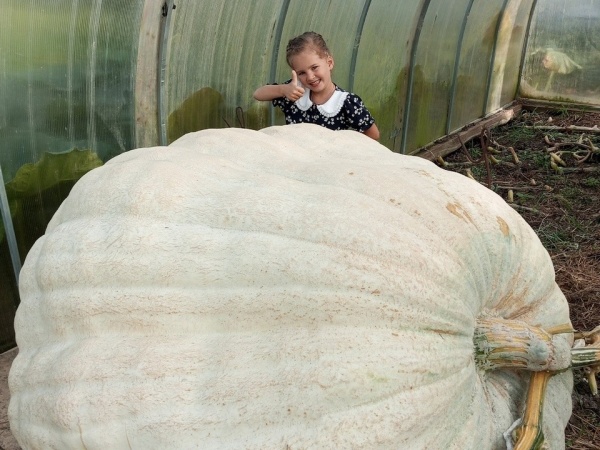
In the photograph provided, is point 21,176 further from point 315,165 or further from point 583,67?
point 583,67

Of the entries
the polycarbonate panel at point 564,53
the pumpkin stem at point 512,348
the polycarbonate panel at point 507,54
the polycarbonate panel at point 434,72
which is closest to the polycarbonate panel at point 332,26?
the polycarbonate panel at point 434,72

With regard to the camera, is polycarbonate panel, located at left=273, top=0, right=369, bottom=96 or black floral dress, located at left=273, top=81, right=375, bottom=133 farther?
polycarbonate panel, located at left=273, top=0, right=369, bottom=96

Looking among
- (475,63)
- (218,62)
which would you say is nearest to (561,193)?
(475,63)

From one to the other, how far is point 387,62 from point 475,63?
2.20 m

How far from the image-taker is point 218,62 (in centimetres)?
419

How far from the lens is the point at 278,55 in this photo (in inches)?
183

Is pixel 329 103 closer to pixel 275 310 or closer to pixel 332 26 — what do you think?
pixel 332 26

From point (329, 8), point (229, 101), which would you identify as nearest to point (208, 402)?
point (229, 101)

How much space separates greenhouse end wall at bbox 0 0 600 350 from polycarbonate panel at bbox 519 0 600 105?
2204 mm

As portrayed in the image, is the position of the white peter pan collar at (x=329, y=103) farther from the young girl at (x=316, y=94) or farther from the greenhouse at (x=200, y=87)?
the greenhouse at (x=200, y=87)

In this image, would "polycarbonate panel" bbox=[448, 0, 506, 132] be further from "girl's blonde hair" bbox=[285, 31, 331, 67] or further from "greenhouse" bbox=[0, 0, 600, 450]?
"girl's blonde hair" bbox=[285, 31, 331, 67]

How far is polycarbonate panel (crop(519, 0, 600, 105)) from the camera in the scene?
8.34m

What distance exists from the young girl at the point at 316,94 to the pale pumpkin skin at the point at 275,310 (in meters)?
1.57

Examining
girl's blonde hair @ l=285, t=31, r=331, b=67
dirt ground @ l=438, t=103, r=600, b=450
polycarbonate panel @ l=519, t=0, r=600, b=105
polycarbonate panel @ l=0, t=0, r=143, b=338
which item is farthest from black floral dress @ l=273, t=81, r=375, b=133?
polycarbonate panel @ l=519, t=0, r=600, b=105
